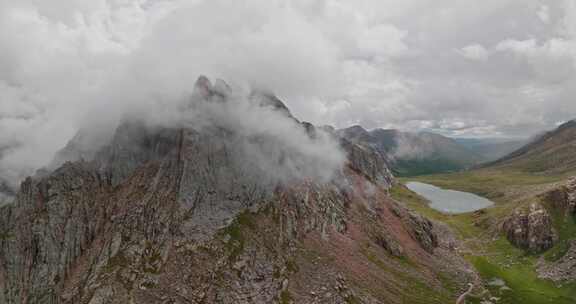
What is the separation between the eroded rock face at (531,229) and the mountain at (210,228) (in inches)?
1063

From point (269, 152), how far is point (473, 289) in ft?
243

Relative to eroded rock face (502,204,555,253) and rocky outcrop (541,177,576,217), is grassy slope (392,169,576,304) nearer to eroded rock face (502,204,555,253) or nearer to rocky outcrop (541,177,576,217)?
eroded rock face (502,204,555,253)

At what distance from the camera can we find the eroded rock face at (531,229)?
390 feet

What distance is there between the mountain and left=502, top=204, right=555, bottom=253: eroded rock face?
1063 inches

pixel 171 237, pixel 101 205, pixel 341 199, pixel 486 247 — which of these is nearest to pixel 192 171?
pixel 171 237

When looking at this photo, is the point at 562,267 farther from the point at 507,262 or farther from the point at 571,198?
the point at 571,198

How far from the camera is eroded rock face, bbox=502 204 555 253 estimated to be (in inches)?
4680

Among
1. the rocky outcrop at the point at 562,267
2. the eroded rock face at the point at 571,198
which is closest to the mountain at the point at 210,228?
the rocky outcrop at the point at 562,267

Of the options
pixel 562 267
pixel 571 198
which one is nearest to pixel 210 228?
pixel 562 267

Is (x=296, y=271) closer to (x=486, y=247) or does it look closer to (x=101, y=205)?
(x=101, y=205)

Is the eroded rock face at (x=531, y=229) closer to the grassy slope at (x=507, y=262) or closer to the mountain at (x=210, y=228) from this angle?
the grassy slope at (x=507, y=262)

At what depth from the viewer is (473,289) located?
3607 inches

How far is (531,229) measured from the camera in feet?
406

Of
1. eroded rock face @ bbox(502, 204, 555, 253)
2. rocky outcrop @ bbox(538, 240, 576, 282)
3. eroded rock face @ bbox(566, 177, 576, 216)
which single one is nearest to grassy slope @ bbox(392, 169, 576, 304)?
rocky outcrop @ bbox(538, 240, 576, 282)
